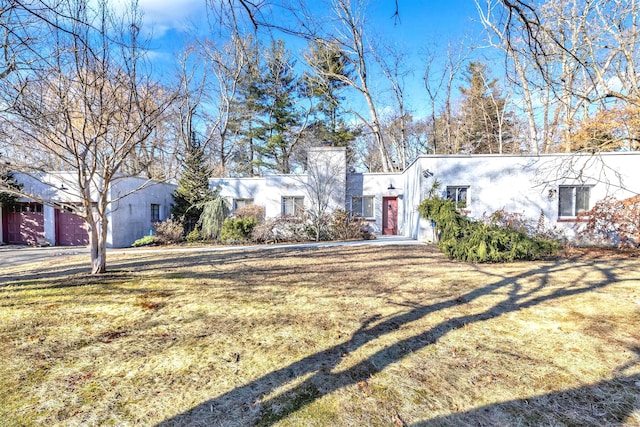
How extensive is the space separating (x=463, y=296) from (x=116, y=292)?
5.57 metres

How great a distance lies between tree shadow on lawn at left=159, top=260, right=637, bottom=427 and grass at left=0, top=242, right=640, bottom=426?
0.6 inches

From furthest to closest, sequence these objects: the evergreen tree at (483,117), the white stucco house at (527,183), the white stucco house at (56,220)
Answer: the evergreen tree at (483,117) → the white stucco house at (56,220) → the white stucco house at (527,183)

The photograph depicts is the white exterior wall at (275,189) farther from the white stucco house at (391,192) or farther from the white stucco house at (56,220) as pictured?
the white stucco house at (56,220)

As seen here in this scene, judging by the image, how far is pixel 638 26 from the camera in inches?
279

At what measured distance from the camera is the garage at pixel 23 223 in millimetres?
13844

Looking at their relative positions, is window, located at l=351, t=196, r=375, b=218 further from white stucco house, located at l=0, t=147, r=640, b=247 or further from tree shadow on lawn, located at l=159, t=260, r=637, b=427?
tree shadow on lawn, located at l=159, t=260, r=637, b=427

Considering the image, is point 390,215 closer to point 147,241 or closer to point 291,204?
point 291,204

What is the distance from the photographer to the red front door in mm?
15398

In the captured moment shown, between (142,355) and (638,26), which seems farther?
(638,26)

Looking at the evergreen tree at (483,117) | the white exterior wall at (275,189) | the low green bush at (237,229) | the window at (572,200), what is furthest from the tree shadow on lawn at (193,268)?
the evergreen tree at (483,117)

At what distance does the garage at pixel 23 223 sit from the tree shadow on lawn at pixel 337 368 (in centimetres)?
1651

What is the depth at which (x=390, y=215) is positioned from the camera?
608 inches

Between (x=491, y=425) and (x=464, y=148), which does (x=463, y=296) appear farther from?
(x=464, y=148)

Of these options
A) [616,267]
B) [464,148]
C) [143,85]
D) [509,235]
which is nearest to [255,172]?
[464,148]
